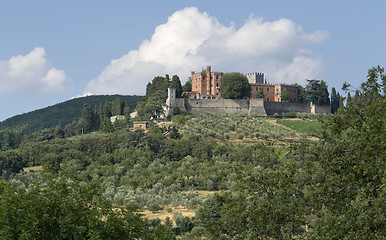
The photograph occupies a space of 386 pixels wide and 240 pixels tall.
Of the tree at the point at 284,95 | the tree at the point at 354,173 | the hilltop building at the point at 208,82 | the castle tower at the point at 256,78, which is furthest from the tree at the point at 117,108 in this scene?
the tree at the point at 354,173

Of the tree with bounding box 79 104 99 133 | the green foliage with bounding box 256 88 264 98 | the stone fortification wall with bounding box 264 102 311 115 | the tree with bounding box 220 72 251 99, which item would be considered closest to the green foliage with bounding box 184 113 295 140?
the tree with bounding box 220 72 251 99

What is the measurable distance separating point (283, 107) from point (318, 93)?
24.8ft

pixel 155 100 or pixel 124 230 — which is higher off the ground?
pixel 155 100

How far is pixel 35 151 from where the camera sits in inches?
3479

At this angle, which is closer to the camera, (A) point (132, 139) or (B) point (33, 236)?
(B) point (33, 236)

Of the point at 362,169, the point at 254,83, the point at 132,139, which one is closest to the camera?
the point at 362,169

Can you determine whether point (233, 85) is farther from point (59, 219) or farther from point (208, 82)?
point (59, 219)

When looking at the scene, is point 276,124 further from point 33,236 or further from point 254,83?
point 33,236

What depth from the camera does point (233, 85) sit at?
10388 centimetres

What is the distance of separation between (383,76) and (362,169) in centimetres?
455

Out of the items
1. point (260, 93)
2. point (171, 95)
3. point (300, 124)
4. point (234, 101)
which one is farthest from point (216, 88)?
point (300, 124)

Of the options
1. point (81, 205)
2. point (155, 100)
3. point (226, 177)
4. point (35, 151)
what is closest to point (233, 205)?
point (81, 205)

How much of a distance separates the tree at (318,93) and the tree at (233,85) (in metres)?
13.8

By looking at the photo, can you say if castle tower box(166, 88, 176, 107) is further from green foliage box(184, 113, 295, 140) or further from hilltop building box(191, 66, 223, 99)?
hilltop building box(191, 66, 223, 99)
